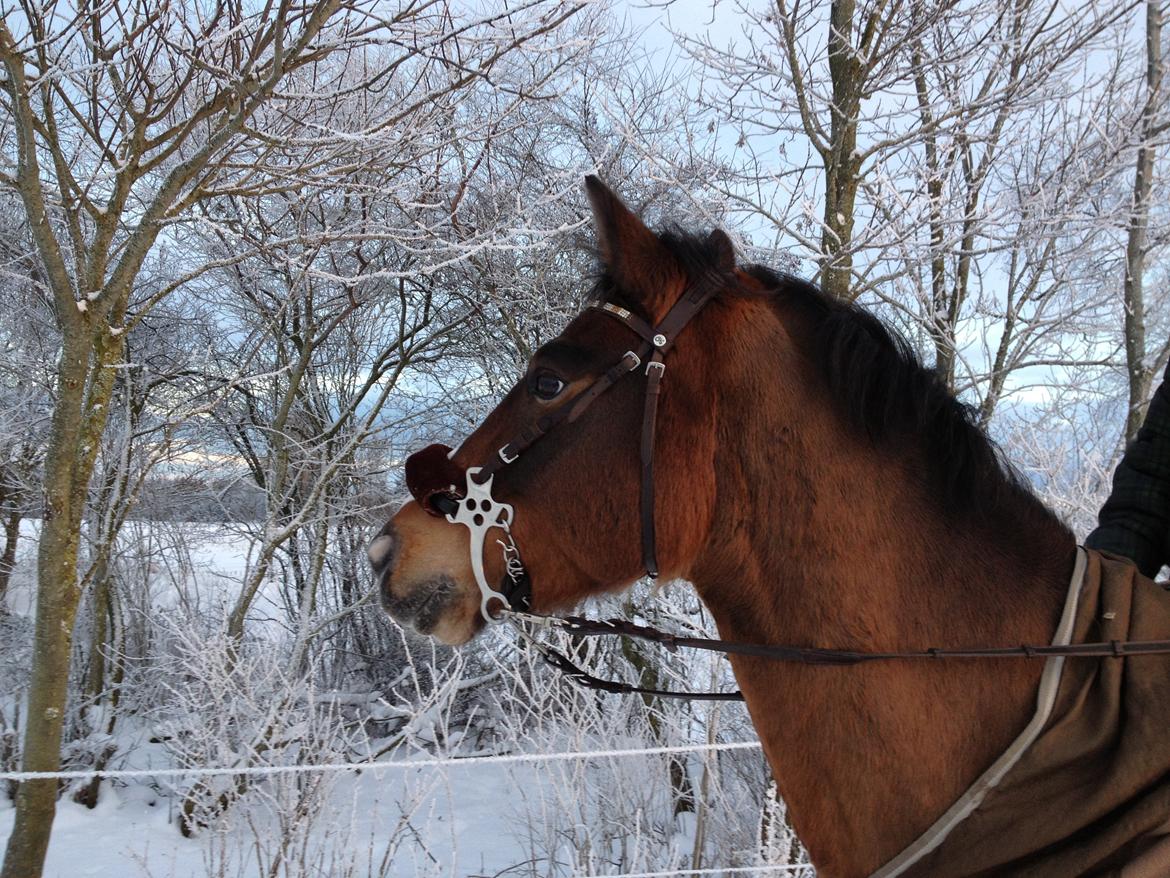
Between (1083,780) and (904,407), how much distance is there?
27.8 inches

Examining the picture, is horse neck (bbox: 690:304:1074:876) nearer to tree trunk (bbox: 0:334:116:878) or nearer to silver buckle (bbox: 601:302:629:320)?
silver buckle (bbox: 601:302:629:320)

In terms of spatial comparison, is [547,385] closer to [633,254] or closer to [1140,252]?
[633,254]

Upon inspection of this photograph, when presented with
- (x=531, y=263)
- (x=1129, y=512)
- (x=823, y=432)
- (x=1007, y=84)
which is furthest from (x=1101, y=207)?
(x=823, y=432)

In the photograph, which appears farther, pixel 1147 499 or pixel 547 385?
pixel 1147 499

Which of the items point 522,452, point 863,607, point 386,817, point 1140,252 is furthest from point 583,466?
point 1140,252

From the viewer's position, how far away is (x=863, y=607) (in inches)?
53.3

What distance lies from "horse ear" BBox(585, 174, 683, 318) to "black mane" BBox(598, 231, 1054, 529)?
0.23 ft

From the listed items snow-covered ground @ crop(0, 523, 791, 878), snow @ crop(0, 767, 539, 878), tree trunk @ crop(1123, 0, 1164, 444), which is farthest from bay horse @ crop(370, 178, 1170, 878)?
tree trunk @ crop(1123, 0, 1164, 444)

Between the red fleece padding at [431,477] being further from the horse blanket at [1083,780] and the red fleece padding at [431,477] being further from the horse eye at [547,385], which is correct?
the horse blanket at [1083,780]

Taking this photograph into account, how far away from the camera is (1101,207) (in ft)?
26.0

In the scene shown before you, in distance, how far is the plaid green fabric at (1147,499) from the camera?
5.76ft

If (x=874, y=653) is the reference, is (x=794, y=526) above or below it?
above

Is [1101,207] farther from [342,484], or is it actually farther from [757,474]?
[342,484]

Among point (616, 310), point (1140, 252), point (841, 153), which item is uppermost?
point (1140, 252)
